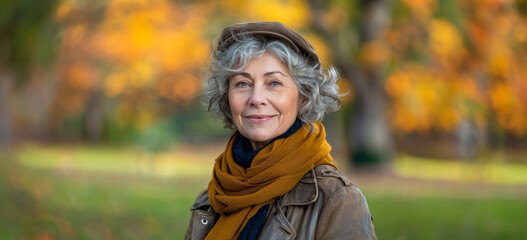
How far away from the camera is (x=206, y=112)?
3717 mm

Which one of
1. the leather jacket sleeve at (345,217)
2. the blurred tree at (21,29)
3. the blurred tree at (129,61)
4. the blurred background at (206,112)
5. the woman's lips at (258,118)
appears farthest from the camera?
the blurred tree at (129,61)

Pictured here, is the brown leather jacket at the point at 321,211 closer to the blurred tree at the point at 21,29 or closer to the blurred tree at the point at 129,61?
the blurred tree at the point at 21,29

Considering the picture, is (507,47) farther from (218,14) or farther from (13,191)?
(13,191)

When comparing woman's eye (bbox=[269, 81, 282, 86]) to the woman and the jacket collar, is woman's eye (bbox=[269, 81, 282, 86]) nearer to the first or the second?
the woman

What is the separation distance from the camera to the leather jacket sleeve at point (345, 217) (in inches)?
73.1

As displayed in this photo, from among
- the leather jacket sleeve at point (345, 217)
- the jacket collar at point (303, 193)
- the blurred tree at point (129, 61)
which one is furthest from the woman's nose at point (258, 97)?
the blurred tree at point (129, 61)

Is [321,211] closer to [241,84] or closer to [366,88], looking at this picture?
[241,84]

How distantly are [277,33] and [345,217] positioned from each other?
0.66m

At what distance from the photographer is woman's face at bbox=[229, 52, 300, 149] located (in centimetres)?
206

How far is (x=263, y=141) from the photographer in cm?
215

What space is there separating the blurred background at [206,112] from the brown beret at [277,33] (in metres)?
0.32

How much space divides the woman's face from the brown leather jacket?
0.22 meters

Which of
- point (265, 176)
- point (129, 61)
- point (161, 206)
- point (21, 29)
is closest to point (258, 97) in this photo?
point (265, 176)

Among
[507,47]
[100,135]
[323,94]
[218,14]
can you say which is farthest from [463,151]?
[323,94]
